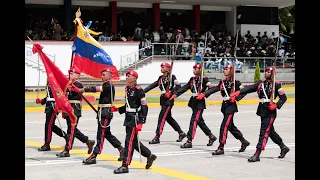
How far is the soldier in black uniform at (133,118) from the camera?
998 centimetres

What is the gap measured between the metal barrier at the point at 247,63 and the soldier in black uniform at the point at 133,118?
70.5 ft

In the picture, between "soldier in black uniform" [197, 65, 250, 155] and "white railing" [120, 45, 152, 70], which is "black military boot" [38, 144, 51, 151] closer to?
"soldier in black uniform" [197, 65, 250, 155]

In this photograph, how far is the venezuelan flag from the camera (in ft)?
42.8

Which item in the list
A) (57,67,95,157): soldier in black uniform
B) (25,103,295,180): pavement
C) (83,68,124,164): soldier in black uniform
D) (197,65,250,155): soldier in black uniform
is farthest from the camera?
(197,65,250,155): soldier in black uniform

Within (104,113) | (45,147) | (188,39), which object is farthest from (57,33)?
(104,113)

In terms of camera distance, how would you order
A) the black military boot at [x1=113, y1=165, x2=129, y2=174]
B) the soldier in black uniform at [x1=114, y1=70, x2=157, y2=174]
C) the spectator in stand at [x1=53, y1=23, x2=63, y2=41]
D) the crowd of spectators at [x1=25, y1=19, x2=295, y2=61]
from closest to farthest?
1. the black military boot at [x1=113, y1=165, x2=129, y2=174]
2. the soldier in black uniform at [x1=114, y1=70, x2=157, y2=174]
3. the spectator in stand at [x1=53, y1=23, x2=63, y2=41]
4. the crowd of spectators at [x1=25, y1=19, x2=295, y2=61]

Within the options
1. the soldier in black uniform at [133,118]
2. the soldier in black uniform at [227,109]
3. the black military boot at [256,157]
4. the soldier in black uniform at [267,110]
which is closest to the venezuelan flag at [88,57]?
the soldier in black uniform at [227,109]

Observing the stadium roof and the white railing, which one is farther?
the stadium roof

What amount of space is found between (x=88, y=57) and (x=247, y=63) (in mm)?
20845

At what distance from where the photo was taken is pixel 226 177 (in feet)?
31.5

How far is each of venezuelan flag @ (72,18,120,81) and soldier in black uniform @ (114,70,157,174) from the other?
2.74 m

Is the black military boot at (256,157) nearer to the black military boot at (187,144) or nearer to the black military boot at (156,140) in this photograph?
the black military boot at (187,144)

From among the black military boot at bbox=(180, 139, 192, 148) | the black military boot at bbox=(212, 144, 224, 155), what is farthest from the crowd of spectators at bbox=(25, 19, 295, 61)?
the black military boot at bbox=(212, 144, 224, 155)
